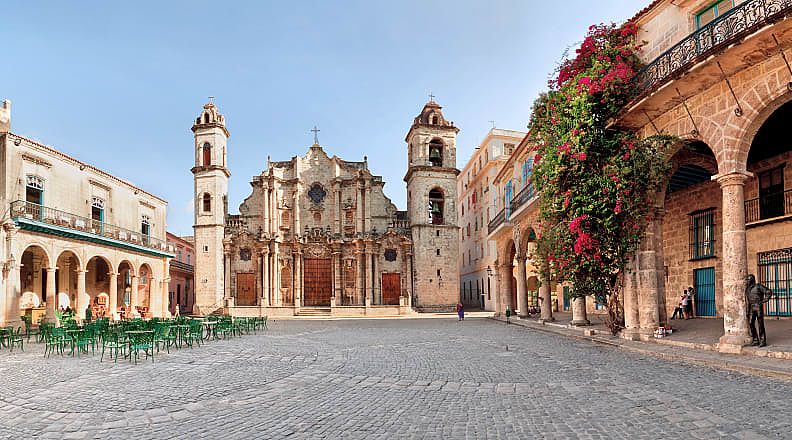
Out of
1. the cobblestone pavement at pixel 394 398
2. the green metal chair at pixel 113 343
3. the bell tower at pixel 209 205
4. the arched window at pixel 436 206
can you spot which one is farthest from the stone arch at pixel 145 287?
the cobblestone pavement at pixel 394 398

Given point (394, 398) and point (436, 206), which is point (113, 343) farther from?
point (436, 206)

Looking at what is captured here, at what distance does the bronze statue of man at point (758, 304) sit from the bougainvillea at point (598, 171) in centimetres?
308

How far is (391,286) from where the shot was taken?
40938 millimetres

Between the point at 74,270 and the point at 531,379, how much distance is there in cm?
2614

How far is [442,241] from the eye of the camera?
40.6m

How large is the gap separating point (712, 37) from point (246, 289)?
35893 mm

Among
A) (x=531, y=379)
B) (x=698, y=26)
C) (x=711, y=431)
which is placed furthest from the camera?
(x=698, y=26)

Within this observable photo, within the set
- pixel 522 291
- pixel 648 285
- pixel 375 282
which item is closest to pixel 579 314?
pixel 648 285

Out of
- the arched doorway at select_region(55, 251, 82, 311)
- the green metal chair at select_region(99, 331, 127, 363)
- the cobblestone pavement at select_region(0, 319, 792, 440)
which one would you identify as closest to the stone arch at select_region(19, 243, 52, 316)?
the arched doorway at select_region(55, 251, 82, 311)

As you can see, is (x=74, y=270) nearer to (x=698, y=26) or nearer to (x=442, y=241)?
(x=442, y=241)

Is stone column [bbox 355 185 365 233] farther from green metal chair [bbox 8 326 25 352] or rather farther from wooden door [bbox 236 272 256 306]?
green metal chair [bbox 8 326 25 352]

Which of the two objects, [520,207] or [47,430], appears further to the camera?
[520,207]

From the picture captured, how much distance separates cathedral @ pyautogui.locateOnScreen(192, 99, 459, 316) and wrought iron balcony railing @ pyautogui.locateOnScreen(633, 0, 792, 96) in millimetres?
27715

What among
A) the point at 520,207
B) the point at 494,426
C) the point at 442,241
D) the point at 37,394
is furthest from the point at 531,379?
the point at 442,241
